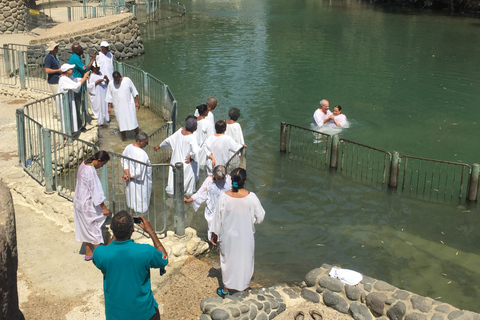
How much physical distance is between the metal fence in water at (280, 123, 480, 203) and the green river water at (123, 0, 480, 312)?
39 centimetres

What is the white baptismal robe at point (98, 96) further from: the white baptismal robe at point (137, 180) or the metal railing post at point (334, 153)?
the metal railing post at point (334, 153)

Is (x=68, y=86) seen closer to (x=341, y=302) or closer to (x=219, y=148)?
(x=219, y=148)

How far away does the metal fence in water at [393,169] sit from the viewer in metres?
12.9

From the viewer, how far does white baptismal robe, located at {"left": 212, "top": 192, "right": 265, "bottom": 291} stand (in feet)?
25.4

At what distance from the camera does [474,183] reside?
40.6 ft

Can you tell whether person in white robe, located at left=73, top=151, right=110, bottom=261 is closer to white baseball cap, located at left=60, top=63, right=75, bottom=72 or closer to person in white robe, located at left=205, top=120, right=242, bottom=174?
person in white robe, located at left=205, top=120, right=242, bottom=174

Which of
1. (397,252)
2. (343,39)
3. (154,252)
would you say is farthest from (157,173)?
(343,39)

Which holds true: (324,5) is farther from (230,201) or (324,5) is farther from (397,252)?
(230,201)

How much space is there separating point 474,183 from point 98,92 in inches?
375

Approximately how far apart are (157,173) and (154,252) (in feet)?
25.8

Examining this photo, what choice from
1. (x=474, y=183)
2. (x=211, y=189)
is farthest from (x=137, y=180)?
(x=474, y=183)

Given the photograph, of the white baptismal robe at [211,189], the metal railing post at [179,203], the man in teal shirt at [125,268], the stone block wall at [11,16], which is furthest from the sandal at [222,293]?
the stone block wall at [11,16]

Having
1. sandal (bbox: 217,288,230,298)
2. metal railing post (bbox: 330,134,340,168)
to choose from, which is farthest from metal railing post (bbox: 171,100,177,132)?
sandal (bbox: 217,288,230,298)

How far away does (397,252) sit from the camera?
1084 centimetres
